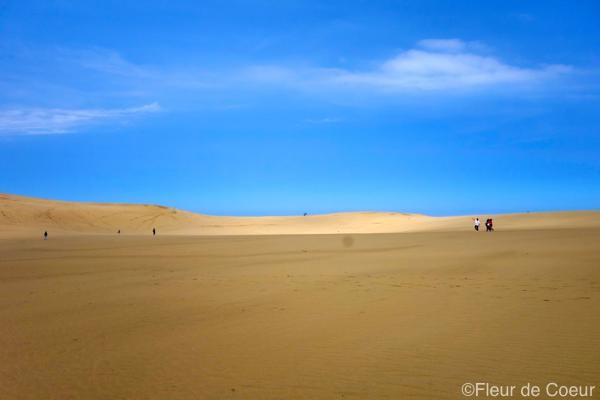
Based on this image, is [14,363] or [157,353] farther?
[157,353]

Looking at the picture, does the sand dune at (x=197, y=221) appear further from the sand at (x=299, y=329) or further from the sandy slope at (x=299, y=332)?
the sandy slope at (x=299, y=332)

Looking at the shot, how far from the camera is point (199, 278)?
13305mm

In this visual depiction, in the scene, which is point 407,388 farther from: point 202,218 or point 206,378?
point 202,218

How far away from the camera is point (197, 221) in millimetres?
65375

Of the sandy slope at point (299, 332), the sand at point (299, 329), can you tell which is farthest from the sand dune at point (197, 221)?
the sandy slope at point (299, 332)

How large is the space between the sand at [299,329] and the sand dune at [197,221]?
104 ft

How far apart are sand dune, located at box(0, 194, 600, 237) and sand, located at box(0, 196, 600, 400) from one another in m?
31.6

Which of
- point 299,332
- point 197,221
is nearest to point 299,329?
point 299,332

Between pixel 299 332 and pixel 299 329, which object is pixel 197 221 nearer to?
pixel 299 329

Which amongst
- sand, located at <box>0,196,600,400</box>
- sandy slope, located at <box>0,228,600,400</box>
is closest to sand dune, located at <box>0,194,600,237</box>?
sand, located at <box>0,196,600,400</box>

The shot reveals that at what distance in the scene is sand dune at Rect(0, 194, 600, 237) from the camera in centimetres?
4594

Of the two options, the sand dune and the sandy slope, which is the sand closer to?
the sandy slope

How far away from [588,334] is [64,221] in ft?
184

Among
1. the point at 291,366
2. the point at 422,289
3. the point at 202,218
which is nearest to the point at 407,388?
the point at 291,366
